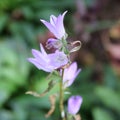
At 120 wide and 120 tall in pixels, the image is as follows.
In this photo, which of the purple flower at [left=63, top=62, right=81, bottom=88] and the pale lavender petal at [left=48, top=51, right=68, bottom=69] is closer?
the pale lavender petal at [left=48, top=51, right=68, bottom=69]

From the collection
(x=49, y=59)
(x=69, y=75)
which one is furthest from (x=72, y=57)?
(x=49, y=59)

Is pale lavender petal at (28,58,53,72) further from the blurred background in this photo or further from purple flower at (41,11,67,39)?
the blurred background

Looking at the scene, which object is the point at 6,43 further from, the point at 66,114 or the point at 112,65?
the point at 66,114

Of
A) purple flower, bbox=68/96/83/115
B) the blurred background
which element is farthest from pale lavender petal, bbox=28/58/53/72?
the blurred background

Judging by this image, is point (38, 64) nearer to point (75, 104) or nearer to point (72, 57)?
point (75, 104)

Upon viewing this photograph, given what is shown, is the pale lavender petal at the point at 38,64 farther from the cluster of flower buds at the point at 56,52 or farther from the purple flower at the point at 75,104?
the purple flower at the point at 75,104

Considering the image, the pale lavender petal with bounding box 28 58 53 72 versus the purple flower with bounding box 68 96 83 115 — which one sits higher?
the pale lavender petal with bounding box 28 58 53 72
